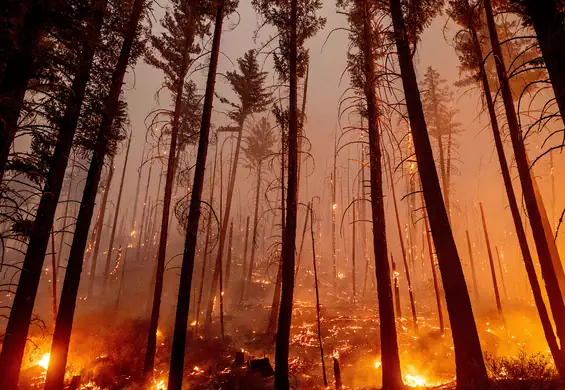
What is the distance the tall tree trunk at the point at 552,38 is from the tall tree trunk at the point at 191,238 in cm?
856

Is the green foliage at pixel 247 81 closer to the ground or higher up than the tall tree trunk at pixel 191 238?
higher up

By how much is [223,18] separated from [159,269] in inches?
415

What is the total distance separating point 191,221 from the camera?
30.9 ft

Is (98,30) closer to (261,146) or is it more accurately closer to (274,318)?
(274,318)

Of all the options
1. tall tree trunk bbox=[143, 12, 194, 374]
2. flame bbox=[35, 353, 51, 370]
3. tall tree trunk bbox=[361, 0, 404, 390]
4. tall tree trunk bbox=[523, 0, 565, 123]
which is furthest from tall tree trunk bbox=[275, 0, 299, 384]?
flame bbox=[35, 353, 51, 370]

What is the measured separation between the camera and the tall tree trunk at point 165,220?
476 inches

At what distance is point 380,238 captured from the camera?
922 centimetres

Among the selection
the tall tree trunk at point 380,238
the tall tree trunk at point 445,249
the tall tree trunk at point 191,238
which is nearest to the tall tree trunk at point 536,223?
the tall tree trunk at point 445,249

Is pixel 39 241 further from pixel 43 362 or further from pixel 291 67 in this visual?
pixel 43 362

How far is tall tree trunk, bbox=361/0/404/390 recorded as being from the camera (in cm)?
843

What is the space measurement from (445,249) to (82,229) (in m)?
10.1

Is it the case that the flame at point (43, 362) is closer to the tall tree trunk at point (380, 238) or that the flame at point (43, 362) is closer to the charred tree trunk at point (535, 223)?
the tall tree trunk at point (380, 238)

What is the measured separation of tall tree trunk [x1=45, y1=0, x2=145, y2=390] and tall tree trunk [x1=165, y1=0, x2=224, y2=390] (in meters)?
2.83

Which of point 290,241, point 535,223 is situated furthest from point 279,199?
point 535,223
